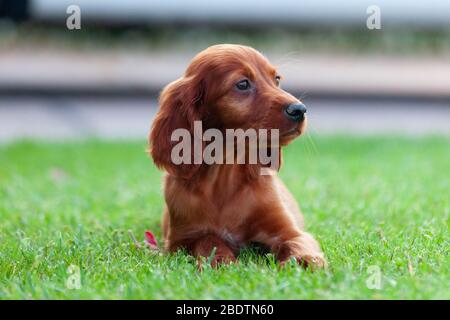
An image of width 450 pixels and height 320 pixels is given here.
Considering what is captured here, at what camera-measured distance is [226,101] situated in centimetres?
354

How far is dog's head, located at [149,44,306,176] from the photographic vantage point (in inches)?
135

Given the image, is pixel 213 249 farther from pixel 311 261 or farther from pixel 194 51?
pixel 194 51

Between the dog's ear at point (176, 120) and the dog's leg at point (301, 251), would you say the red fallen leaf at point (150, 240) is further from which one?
the dog's leg at point (301, 251)

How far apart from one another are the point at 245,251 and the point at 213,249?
0.69 ft

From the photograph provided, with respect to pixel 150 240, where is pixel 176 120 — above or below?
above

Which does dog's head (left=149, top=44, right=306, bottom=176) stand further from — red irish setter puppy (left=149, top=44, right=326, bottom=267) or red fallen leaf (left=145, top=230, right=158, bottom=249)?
red fallen leaf (left=145, top=230, right=158, bottom=249)

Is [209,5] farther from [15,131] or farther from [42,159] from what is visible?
[42,159]

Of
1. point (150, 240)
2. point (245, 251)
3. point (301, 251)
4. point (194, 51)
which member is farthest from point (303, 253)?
point (194, 51)

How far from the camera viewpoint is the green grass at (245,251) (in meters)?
3.02

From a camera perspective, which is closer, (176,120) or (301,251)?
(301,251)

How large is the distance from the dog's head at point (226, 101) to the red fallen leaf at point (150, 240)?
1.67 feet

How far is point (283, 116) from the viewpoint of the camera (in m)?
3.42

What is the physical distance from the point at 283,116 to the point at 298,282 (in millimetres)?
722

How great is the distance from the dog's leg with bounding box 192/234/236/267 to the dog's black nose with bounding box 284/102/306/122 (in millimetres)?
601
